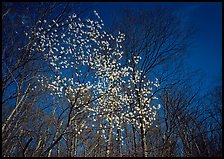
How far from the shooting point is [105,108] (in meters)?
6.17

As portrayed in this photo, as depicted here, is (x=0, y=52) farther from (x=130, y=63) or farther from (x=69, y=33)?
(x=130, y=63)

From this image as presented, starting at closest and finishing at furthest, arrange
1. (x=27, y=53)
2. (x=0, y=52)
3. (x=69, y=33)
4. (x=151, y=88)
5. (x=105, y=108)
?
(x=0, y=52) → (x=27, y=53) → (x=69, y=33) → (x=105, y=108) → (x=151, y=88)

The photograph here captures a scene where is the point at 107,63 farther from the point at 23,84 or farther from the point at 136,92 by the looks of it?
the point at 23,84

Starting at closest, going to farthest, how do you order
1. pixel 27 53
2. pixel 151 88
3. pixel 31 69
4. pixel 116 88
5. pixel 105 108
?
pixel 27 53 → pixel 31 69 → pixel 105 108 → pixel 116 88 → pixel 151 88

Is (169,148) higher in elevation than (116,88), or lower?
lower

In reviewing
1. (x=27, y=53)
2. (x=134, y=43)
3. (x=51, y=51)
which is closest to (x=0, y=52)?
(x=27, y=53)

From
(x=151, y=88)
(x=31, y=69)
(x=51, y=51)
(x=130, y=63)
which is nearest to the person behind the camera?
(x=31, y=69)

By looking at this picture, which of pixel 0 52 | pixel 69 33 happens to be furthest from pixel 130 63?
pixel 0 52

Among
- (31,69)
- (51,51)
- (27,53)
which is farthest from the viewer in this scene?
(51,51)

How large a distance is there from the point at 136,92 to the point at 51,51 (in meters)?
3.49

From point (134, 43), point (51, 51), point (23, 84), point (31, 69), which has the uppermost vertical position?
point (134, 43)

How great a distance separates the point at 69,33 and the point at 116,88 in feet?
7.98

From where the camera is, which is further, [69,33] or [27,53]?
[69,33]

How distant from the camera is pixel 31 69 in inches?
194
